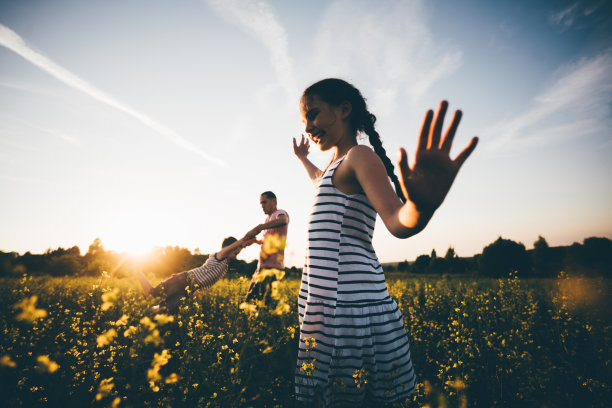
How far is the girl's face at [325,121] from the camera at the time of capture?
70.1 inches

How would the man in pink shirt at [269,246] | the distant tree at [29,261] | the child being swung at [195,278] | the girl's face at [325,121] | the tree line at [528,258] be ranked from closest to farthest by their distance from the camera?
the distant tree at [29,261] → the man in pink shirt at [269,246] → the girl's face at [325,121] → the child being swung at [195,278] → the tree line at [528,258]

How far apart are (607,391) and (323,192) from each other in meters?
2.54

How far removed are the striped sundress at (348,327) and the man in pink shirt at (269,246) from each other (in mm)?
293

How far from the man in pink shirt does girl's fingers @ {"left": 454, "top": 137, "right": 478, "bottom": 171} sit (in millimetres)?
711

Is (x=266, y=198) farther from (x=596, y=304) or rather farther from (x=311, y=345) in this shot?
(x=596, y=304)

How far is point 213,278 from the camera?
536cm

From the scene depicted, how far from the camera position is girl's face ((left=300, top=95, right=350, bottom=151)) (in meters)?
1.78

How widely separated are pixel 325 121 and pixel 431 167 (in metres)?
1.03

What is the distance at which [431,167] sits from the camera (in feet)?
2.93

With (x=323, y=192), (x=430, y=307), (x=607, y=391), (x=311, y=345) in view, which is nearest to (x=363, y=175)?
(x=323, y=192)

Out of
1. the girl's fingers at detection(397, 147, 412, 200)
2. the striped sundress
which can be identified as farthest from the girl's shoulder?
the girl's fingers at detection(397, 147, 412, 200)

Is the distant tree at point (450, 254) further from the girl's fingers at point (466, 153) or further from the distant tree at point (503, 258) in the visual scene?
the girl's fingers at point (466, 153)

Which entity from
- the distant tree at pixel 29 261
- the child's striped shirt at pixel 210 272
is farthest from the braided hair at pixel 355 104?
the child's striped shirt at pixel 210 272

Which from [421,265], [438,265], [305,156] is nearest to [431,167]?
[305,156]
